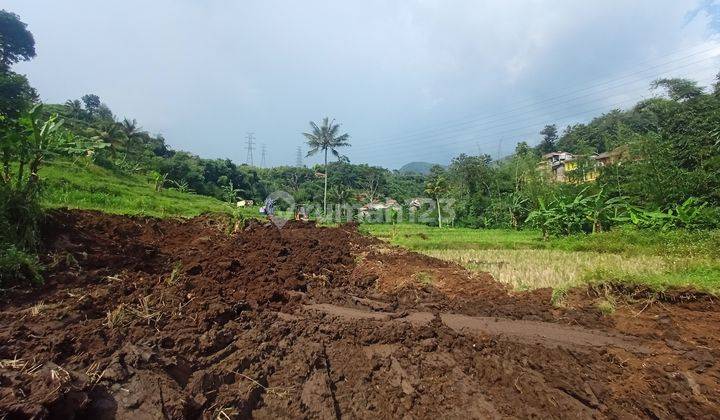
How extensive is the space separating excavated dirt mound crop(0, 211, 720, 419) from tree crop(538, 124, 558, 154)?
8454cm

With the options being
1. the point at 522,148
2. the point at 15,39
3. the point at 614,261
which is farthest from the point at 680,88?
the point at 15,39

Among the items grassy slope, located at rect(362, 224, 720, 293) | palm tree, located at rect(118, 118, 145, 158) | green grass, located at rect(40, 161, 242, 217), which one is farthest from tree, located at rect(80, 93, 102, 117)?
grassy slope, located at rect(362, 224, 720, 293)

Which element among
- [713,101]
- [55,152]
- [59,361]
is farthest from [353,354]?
[713,101]

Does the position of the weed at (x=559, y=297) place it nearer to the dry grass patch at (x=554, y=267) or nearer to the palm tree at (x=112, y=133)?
the dry grass patch at (x=554, y=267)

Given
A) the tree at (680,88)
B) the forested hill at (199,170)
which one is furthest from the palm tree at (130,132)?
the tree at (680,88)

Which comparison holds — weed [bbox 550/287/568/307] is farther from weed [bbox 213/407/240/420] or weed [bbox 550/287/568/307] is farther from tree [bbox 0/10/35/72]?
tree [bbox 0/10/35/72]

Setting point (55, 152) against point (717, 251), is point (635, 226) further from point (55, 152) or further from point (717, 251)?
point (55, 152)

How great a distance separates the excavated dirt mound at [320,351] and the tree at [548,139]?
84541 mm

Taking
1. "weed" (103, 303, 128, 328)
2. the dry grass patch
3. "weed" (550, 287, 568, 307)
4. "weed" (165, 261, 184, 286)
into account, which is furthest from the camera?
the dry grass patch

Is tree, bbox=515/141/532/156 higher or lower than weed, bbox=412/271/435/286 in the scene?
higher

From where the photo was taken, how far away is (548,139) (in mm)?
84000

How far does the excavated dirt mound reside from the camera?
11.0ft

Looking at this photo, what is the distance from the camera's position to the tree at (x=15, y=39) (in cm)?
4447

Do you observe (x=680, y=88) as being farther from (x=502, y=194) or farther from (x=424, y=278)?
(x=424, y=278)
